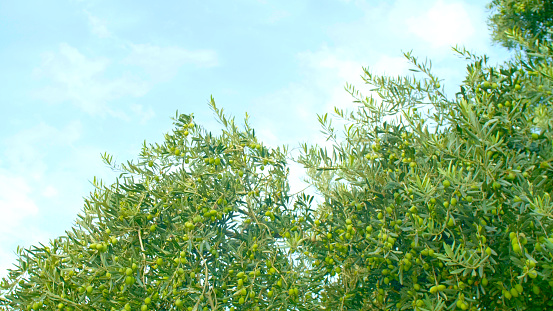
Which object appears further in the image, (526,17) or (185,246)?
(526,17)

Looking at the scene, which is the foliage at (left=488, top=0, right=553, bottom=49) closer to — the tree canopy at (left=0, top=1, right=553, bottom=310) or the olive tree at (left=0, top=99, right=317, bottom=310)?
the tree canopy at (left=0, top=1, right=553, bottom=310)

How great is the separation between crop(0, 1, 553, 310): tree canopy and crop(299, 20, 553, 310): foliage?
0.06 feet

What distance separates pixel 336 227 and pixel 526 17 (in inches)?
285

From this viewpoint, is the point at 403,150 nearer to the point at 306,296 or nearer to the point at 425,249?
the point at 425,249

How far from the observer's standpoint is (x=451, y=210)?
3.70 metres

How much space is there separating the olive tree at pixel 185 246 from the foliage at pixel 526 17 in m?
6.51

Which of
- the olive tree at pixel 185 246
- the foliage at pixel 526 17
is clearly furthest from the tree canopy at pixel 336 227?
the foliage at pixel 526 17

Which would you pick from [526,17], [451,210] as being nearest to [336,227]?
[451,210]

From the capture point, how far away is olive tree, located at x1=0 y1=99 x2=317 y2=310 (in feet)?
12.5

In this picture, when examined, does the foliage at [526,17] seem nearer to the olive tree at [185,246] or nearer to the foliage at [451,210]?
the foliage at [451,210]

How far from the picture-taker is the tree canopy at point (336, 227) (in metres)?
3.54

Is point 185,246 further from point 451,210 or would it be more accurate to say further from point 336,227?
point 451,210

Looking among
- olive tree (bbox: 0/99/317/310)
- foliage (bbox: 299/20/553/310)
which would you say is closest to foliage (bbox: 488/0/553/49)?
foliage (bbox: 299/20/553/310)

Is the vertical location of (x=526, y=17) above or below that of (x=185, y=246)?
A: above
